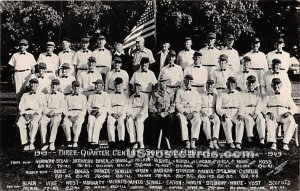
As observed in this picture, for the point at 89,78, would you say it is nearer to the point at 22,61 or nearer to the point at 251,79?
the point at 22,61

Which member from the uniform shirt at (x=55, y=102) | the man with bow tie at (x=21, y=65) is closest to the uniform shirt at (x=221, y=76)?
the uniform shirt at (x=55, y=102)

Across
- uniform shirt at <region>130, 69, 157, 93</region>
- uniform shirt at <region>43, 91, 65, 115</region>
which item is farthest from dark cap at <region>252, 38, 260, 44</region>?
→ uniform shirt at <region>43, 91, 65, 115</region>

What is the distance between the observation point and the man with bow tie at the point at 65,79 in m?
5.74

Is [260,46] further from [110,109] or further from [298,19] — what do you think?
[110,109]

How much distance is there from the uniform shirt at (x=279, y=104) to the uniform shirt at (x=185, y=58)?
117 centimetres

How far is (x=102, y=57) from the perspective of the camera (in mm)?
5910

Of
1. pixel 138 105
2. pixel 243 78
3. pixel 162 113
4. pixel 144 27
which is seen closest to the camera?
pixel 162 113

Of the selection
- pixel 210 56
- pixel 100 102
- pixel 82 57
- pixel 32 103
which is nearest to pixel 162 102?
pixel 100 102

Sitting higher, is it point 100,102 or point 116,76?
point 116,76

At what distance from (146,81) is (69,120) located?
3.88 ft

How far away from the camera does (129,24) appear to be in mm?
5906

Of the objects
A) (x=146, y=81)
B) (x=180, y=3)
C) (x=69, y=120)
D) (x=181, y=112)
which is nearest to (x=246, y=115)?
(x=181, y=112)

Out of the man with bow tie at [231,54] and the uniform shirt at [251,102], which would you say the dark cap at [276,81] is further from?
the man with bow tie at [231,54]

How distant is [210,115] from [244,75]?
753mm
